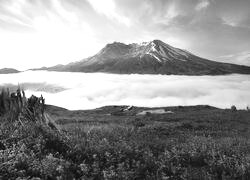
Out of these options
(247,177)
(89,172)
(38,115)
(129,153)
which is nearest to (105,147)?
(129,153)

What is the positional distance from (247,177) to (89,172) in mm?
3906

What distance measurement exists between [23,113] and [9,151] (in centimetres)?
545

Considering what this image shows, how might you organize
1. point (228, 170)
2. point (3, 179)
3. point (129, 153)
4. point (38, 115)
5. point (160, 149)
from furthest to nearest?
point (38, 115)
point (160, 149)
point (129, 153)
point (228, 170)
point (3, 179)

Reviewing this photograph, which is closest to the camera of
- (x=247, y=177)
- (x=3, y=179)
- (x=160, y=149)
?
(x=3, y=179)

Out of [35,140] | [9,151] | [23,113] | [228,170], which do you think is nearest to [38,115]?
[23,113]

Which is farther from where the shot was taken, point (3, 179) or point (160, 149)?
point (160, 149)

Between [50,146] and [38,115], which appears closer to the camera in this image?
[50,146]

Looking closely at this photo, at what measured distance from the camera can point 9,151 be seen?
33.3 feet

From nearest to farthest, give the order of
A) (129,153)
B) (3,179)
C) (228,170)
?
1. (3,179)
2. (228,170)
3. (129,153)

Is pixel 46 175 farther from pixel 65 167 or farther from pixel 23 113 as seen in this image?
pixel 23 113

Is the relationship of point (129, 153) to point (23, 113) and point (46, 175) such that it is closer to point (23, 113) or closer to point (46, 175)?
point (46, 175)

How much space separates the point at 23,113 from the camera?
15.4 metres

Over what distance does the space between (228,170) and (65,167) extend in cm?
423

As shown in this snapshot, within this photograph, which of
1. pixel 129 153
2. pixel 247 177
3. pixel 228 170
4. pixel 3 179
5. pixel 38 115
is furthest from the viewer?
pixel 38 115
